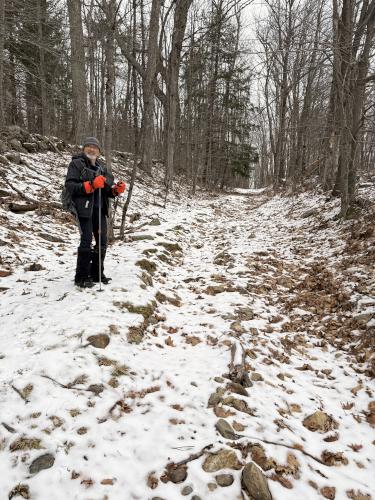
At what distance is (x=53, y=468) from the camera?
2484 mm

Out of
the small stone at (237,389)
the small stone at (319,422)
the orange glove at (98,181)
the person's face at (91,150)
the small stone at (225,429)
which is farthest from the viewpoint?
the person's face at (91,150)

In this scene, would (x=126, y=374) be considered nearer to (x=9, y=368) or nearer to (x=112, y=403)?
(x=112, y=403)

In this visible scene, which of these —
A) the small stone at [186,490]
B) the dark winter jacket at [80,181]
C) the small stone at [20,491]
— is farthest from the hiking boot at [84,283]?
the small stone at [186,490]

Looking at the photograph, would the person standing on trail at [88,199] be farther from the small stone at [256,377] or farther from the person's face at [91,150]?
the small stone at [256,377]

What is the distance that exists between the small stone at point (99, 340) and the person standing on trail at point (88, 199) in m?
1.47

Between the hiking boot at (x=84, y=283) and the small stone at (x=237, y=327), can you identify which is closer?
the small stone at (x=237, y=327)

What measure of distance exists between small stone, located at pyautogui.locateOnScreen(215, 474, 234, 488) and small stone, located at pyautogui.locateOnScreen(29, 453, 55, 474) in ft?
4.14

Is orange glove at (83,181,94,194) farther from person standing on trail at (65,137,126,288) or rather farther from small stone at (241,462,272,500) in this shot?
small stone at (241,462,272,500)

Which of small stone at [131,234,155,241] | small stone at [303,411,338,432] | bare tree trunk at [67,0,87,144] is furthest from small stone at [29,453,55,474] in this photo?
bare tree trunk at [67,0,87,144]

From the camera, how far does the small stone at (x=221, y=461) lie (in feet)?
8.64

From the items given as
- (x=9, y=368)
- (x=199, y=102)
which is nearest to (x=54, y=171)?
(x=9, y=368)

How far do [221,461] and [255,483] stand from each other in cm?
31

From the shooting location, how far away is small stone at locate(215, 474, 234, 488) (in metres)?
2.51

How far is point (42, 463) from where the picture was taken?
2.50 meters
